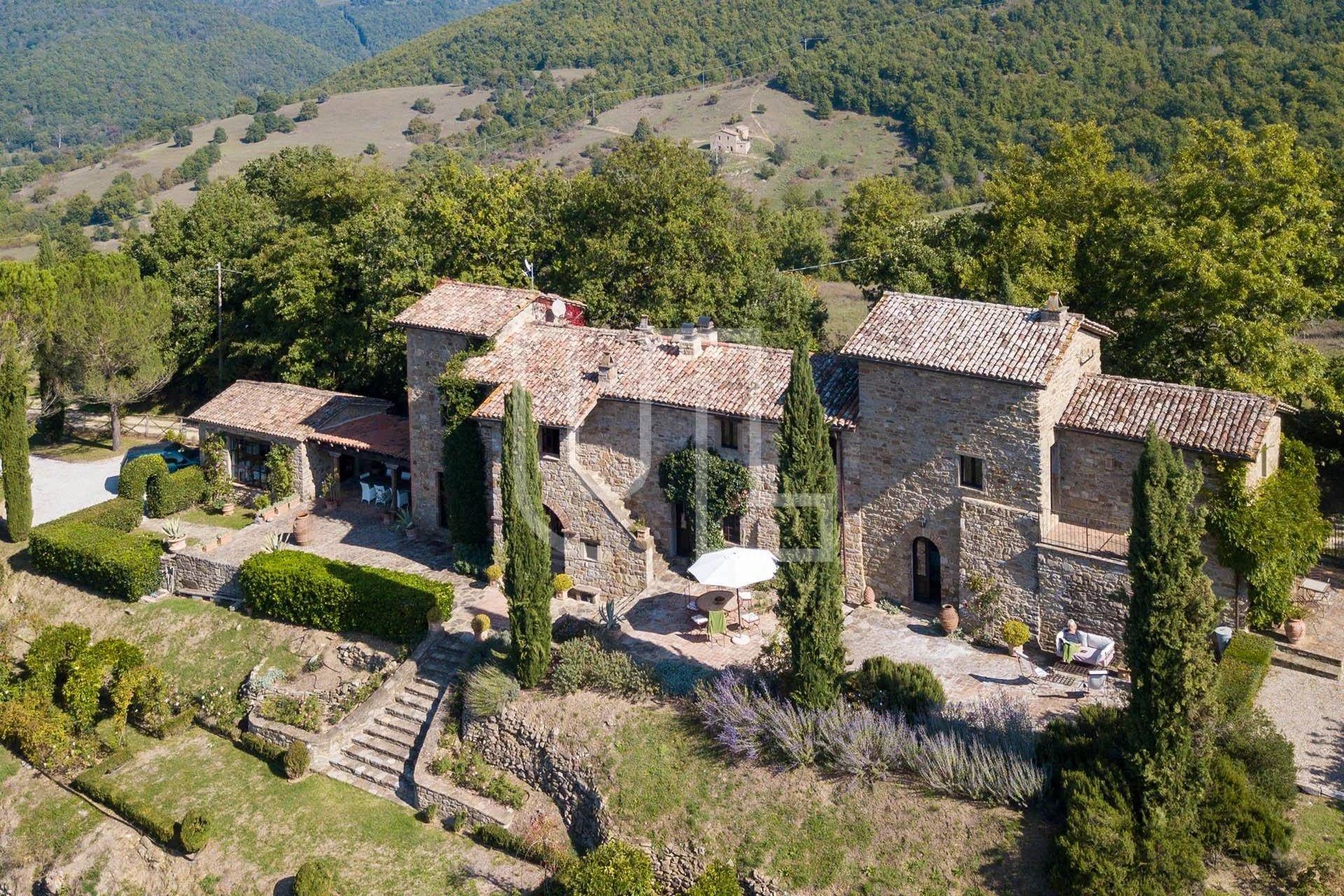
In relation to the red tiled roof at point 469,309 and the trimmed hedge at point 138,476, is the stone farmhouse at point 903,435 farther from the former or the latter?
the trimmed hedge at point 138,476

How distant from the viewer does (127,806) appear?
26438mm

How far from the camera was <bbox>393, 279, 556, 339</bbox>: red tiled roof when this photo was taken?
1294 inches

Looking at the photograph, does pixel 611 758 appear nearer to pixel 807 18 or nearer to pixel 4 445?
pixel 4 445

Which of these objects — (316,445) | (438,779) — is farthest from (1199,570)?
(316,445)

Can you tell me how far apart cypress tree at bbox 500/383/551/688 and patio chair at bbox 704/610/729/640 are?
3652 millimetres

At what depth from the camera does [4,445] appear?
121 feet

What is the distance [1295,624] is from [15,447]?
1408 inches

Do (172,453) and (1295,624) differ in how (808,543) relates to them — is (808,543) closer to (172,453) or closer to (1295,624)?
(1295,624)

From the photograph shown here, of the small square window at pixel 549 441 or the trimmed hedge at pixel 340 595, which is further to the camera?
the small square window at pixel 549 441

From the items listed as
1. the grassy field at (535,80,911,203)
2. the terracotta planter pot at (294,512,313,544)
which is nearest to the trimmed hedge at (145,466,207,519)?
the terracotta planter pot at (294,512,313,544)

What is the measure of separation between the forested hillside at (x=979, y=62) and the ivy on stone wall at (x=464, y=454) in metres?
24.8

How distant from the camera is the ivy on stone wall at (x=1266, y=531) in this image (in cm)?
2402

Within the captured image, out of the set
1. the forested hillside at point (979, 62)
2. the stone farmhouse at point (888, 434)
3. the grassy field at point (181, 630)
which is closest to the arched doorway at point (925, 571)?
the stone farmhouse at point (888, 434)

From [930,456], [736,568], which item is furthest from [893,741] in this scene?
Result: [930,456]
